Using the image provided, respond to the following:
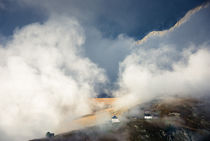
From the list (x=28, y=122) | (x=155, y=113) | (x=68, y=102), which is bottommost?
(x=155, y=113)

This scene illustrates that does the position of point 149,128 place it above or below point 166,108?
below

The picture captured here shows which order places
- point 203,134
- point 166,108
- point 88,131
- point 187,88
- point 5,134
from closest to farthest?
point 203,134
point 88,131
point 5,134
point 166,108
point 187,88

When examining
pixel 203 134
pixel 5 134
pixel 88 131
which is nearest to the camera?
pixel 203 134

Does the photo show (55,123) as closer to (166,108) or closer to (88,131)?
(88,131)

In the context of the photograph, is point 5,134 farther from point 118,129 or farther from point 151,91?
point 151,91

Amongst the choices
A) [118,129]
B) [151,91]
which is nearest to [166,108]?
[118,129]

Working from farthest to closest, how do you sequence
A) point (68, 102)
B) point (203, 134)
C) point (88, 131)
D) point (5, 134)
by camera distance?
point (68, 102) → point (5, 134) → point (88, 131) → point (203, 134)

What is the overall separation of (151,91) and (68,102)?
104224 millimetres

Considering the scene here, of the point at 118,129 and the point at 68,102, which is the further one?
the point at 68,102

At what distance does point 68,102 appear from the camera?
13762cm

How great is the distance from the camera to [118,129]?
3044 inches

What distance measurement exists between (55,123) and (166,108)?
271ft

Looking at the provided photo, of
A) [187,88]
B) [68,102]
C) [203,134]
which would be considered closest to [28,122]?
[68,102]

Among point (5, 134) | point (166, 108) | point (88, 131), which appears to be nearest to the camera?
point (88, 131)
